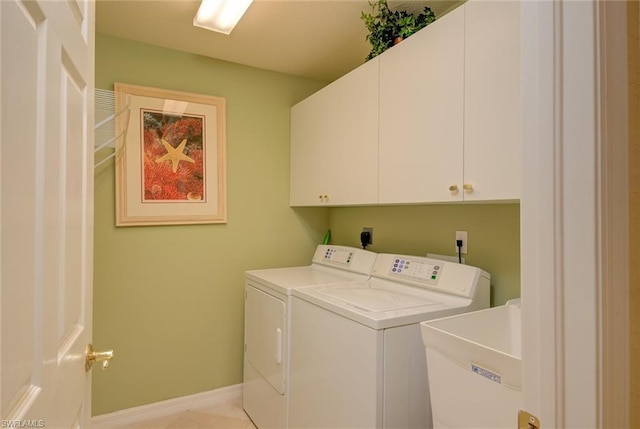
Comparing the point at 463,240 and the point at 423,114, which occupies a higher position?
the point at 423,114

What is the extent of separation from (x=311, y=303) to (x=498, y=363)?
93 cm

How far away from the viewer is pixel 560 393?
1.96ft

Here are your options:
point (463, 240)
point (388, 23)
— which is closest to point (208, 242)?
point (463, 240)

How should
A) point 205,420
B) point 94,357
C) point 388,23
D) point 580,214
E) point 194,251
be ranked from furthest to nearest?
point 194,251
point 205,420
point 388,23
point 94,357
point 580,214

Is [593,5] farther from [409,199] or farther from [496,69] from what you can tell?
[409,199]

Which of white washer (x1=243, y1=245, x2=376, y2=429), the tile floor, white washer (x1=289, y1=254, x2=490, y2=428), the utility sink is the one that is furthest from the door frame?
the tile floor

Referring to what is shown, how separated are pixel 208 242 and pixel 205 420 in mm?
1156

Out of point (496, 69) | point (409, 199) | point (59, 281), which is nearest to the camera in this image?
point (59, 281)

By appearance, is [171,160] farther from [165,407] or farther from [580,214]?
[580,214]

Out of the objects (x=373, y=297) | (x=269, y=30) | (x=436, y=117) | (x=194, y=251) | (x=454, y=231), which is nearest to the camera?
(x=436, y=117)

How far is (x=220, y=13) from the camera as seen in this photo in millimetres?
1875

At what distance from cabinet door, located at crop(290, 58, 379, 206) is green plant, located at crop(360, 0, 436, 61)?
116mm

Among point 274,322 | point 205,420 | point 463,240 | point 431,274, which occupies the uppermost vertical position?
point 463,240

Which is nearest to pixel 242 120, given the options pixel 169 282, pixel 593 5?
pixel 169 282
